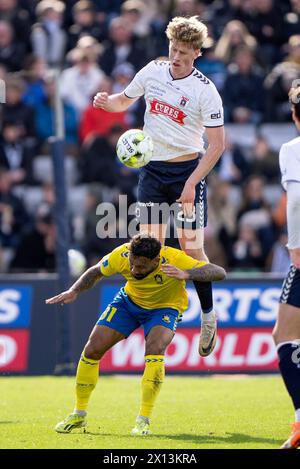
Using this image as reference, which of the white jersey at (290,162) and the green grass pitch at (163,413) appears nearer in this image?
the white jersey at (290,162)

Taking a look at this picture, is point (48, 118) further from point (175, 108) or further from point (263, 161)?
point (175, 108)

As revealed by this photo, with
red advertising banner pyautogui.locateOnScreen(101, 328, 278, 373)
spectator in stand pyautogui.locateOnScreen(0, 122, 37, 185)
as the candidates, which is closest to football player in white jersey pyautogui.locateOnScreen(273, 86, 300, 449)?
red advertising banner pyautogui.locateOnScreen(101, 328, 278, 373)

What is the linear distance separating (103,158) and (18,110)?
1.67 metres

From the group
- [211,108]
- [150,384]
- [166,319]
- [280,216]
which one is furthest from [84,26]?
[150,384]

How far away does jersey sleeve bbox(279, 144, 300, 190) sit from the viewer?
329 inches

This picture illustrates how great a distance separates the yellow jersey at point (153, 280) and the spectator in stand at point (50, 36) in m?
10.2

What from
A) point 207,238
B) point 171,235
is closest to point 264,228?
point 207,238

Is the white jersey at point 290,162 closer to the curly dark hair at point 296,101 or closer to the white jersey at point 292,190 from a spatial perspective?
the white jersey at point 292,190

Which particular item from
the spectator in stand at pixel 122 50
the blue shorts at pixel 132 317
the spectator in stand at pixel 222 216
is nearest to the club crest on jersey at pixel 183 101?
the blue shorts at pixel 132 317

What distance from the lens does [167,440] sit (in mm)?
9273

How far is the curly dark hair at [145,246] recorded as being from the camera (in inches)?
380

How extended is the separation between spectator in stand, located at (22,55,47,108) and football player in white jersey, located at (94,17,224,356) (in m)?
7.75

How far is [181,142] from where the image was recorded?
10.8m

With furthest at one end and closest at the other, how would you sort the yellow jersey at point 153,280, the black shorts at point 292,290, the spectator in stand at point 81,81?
the spectator in stand at point 81,81 < the yellow jersey at point 153,280 < the black shorts at point 292,290
